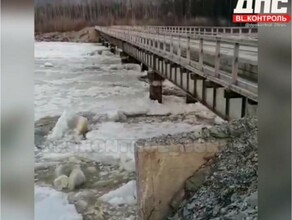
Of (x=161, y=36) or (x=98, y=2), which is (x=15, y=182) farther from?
(x=161, y=36)

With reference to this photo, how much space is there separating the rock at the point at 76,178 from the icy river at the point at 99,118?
0.07 feet

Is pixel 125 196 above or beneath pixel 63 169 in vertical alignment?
beneath

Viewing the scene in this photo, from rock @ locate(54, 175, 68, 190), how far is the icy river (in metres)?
0.02

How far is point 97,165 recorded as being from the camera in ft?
4.37

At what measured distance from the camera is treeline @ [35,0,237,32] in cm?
126

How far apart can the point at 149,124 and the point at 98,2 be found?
0.48m

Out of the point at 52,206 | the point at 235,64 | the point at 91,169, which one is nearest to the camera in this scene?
the point at 52,206

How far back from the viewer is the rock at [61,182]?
1294mm

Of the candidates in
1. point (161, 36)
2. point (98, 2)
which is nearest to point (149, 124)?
point (161, 36)

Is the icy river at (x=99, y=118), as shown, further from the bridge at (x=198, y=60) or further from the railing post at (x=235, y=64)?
the railing post at (x=235, y=64)

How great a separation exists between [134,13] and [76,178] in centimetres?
63

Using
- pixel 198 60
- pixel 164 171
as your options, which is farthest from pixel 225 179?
pixel 198 60

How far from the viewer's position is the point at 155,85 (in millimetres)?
1549

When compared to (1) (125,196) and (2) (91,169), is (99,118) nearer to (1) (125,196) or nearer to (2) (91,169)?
(2) (91,169)
